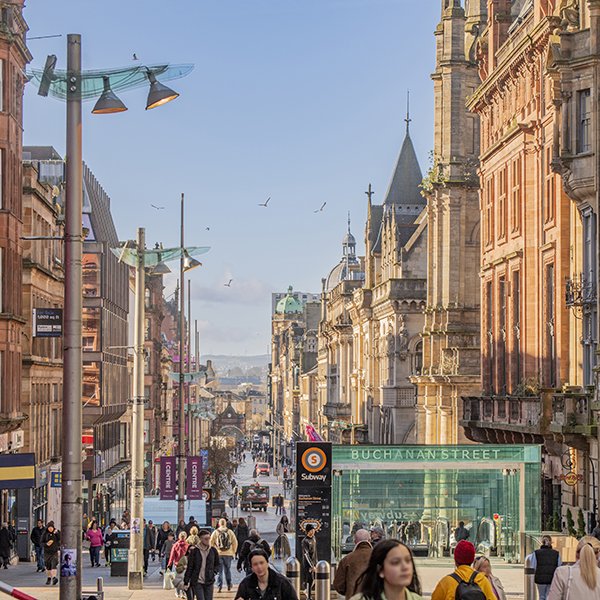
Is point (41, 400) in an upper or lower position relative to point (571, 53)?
lower

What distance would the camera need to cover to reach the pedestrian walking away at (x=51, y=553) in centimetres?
3372

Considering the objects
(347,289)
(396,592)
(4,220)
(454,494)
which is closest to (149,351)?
(347,289)

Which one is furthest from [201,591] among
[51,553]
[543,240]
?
[543,240]

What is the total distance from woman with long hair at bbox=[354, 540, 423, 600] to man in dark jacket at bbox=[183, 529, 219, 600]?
1381 cm

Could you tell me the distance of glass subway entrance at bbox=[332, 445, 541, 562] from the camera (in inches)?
1081

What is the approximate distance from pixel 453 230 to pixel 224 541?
3912 centimetres

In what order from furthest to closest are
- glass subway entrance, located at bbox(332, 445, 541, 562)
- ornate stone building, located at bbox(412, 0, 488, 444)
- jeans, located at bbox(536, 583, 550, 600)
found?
ornate stone building, located at bbox(412, 0, 488, 444) < glass subway entrance, located at bbox(332, 445, 541, 562) < jeans, located at bbox(536, 583, 550, 600)

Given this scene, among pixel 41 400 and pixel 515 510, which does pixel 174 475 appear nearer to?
pixel 41 400

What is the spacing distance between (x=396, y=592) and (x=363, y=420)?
101m

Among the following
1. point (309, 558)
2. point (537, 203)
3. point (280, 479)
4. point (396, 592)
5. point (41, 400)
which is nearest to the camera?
point (396, 592)

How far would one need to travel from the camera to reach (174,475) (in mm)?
50281

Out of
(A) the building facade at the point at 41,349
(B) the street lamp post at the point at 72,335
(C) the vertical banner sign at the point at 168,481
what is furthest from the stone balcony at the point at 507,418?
(B) the street lamp post at the point at 72,335

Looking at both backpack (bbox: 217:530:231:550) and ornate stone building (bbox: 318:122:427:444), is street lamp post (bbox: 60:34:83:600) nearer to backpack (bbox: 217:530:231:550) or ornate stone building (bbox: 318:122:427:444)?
backpack (bbox: 217:530:231:550)

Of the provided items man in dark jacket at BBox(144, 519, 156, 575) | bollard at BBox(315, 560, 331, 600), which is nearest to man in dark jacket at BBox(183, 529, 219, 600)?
bollard at BBox(315, 560, 331, 600)
